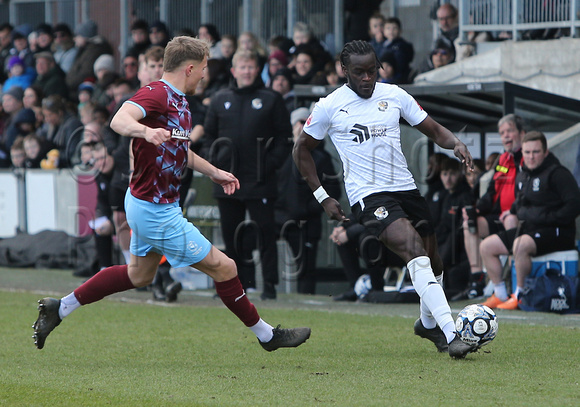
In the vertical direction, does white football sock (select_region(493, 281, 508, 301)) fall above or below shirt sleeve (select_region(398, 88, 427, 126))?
below

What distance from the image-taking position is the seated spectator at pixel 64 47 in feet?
64.3

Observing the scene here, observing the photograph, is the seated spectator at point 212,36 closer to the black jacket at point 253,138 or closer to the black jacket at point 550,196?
the black jacket at point 253,138

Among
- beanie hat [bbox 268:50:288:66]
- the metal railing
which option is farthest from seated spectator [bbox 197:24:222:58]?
the metal railing

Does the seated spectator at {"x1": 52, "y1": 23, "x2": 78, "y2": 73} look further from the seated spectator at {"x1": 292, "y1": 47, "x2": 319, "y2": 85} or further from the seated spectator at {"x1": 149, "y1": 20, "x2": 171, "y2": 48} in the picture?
the seated spectator at {"x1": 292, "y1": 47, "x2": 319, "y2": 85}

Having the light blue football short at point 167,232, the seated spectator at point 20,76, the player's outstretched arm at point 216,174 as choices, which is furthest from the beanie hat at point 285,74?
the seated spectator at point 20,76

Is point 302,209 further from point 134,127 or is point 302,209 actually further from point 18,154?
point 18,154

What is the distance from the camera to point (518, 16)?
12930 mm

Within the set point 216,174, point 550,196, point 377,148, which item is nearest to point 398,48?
point 550,196

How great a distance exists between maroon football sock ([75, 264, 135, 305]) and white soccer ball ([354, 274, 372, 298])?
4.35m

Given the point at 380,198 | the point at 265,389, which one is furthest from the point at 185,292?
the point at 265,389

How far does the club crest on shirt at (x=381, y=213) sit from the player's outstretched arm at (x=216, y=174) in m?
1.00

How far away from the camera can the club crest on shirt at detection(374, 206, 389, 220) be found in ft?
22.0

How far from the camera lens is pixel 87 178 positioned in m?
14.1

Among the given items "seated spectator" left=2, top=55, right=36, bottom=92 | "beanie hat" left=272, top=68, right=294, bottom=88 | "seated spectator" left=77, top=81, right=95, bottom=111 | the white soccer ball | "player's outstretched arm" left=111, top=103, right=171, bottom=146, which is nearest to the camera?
"player's outstretched arm" left=111, top=103, right=171, bottom=146
